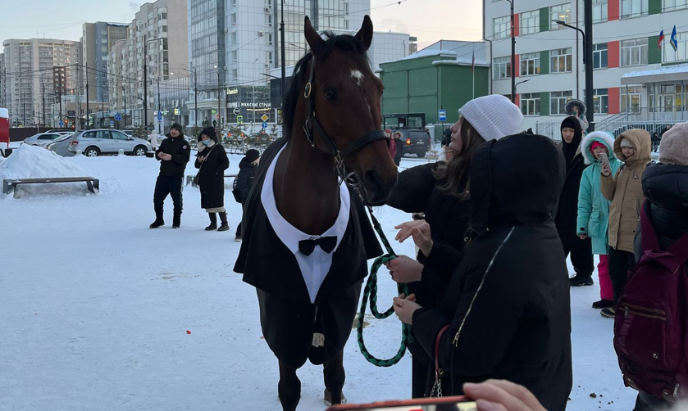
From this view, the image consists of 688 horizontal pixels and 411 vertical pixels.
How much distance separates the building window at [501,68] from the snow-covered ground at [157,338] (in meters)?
44.0

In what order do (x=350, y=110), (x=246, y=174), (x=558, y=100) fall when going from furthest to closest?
(x=558, y=100)
(x=246, y=174)
(x=350, y=110)

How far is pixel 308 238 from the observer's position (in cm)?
337

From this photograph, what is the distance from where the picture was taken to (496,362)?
70.7 inches

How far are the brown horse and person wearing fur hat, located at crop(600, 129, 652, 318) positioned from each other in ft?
9.90

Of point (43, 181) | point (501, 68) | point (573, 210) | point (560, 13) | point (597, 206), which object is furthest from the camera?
point (501, 68)

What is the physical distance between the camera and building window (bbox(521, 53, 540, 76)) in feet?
158

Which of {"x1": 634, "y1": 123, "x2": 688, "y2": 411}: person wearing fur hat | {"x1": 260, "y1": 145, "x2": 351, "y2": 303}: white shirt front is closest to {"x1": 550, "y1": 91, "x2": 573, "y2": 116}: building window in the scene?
{"x1": 634, "y1": 123, "x2": 688, "y2": 411}: person wearing fur hat

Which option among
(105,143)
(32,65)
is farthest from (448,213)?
(32,65)

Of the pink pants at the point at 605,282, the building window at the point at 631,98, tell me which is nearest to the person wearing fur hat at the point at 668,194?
the pink pants at the point at 605,282

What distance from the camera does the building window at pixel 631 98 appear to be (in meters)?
41.4

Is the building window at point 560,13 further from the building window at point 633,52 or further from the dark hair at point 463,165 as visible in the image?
the dark hair at point 463,165

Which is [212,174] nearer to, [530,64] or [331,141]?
[331,141]

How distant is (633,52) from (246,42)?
5523 centimetres

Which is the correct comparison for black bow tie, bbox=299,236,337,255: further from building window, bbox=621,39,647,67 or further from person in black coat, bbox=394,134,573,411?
building window, bbox=621,39,647,67
